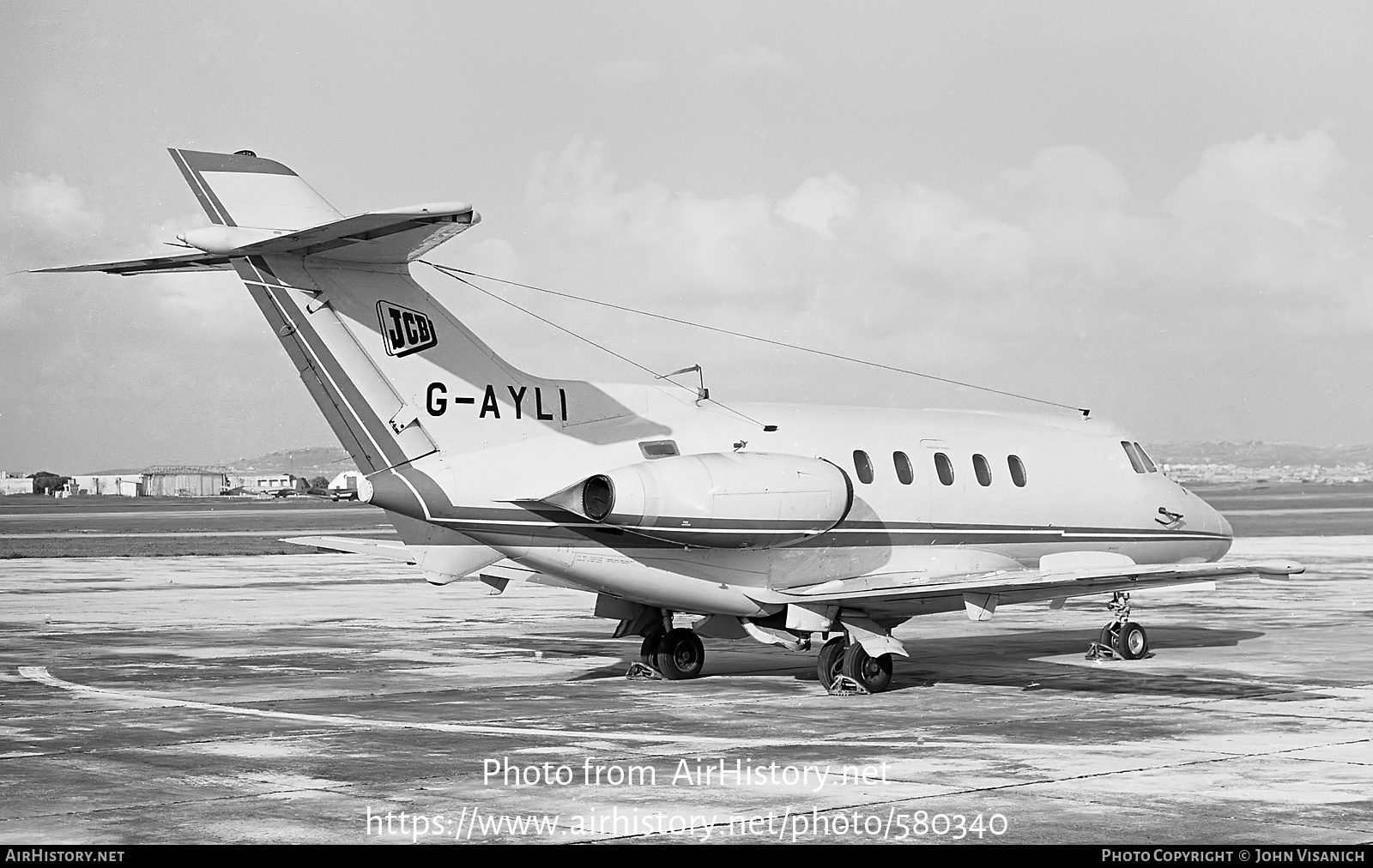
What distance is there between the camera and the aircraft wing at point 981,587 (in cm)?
1650

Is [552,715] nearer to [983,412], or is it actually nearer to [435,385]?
[435,385]

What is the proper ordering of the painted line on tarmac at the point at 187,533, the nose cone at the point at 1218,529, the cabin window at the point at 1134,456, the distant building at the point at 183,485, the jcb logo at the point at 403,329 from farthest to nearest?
1. the distant building at the point at 183,485
2. the painted line on tarmac at the point at 187,533
3. the nose cone at the point at 1218,529
4. the cabin window at the point at 1134,456
5. the jcb logo at the point at 403,329

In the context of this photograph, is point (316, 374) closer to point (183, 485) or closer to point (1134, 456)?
point (1134, 456)

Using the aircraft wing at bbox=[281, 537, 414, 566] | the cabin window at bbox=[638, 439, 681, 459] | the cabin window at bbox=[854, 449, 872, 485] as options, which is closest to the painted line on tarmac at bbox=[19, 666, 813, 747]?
the cabin window at bbox=[638, 439, 681, 459]

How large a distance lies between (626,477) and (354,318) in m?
3.35

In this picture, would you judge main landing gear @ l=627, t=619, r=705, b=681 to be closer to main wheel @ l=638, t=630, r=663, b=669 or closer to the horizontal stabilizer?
main wheel @ l=638, t=630, r=663, b=669

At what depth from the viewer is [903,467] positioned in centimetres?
1941

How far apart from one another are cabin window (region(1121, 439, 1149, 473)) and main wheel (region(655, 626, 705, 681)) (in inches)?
275

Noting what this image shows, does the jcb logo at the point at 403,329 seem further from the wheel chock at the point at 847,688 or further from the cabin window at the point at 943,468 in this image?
the cabin window at the point at 943,468

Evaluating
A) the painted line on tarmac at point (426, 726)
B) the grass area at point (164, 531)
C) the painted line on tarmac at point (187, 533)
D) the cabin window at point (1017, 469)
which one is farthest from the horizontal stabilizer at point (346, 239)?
the painted line on tarmac at point (187, 533)

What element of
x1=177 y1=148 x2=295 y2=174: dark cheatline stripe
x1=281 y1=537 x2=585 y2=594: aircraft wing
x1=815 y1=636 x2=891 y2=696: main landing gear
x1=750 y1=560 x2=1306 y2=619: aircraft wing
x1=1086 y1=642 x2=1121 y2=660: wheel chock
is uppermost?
x1=177 y1=148 x2=295 y2=174: dark cheatline stripe

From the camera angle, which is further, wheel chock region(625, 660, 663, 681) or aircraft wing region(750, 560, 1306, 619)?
wheel chock region(625, 660, 663, 681)

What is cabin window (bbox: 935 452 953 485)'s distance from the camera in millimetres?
19750

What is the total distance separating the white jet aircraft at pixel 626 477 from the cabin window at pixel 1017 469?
0.34 meters
